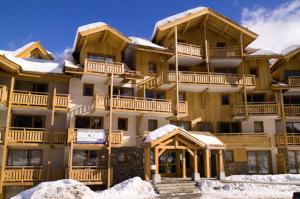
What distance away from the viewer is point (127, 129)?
26.2 m

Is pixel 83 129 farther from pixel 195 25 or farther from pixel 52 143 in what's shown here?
pixel 195 25

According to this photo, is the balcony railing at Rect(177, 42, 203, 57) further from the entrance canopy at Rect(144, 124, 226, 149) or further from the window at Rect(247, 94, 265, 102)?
the entrance canopy at Rect(144, 124, 226, 149)

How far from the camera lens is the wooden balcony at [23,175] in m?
21.3

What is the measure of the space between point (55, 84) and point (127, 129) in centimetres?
722

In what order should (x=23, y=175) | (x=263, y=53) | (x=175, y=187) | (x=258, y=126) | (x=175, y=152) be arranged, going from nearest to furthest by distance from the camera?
(x=175, y=187) < (x=23, y=175) < (x=175, y=152) < (x=258, y=126) < (x=263, y=53)

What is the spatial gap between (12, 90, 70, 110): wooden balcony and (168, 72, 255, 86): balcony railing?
970 cm

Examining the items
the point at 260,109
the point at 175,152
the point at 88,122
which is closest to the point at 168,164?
the point at 175,152

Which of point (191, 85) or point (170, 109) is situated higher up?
point (191, 85)

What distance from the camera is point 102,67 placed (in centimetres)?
2512

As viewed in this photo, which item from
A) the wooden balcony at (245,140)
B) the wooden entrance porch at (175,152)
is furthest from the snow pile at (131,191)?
the wooden balcony at (245,140)

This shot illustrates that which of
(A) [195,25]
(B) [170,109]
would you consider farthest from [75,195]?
(A) [195,25]

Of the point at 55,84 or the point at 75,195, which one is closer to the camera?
the point at 75,195

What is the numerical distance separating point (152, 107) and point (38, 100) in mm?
9145

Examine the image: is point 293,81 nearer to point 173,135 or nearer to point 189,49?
point 189,49
